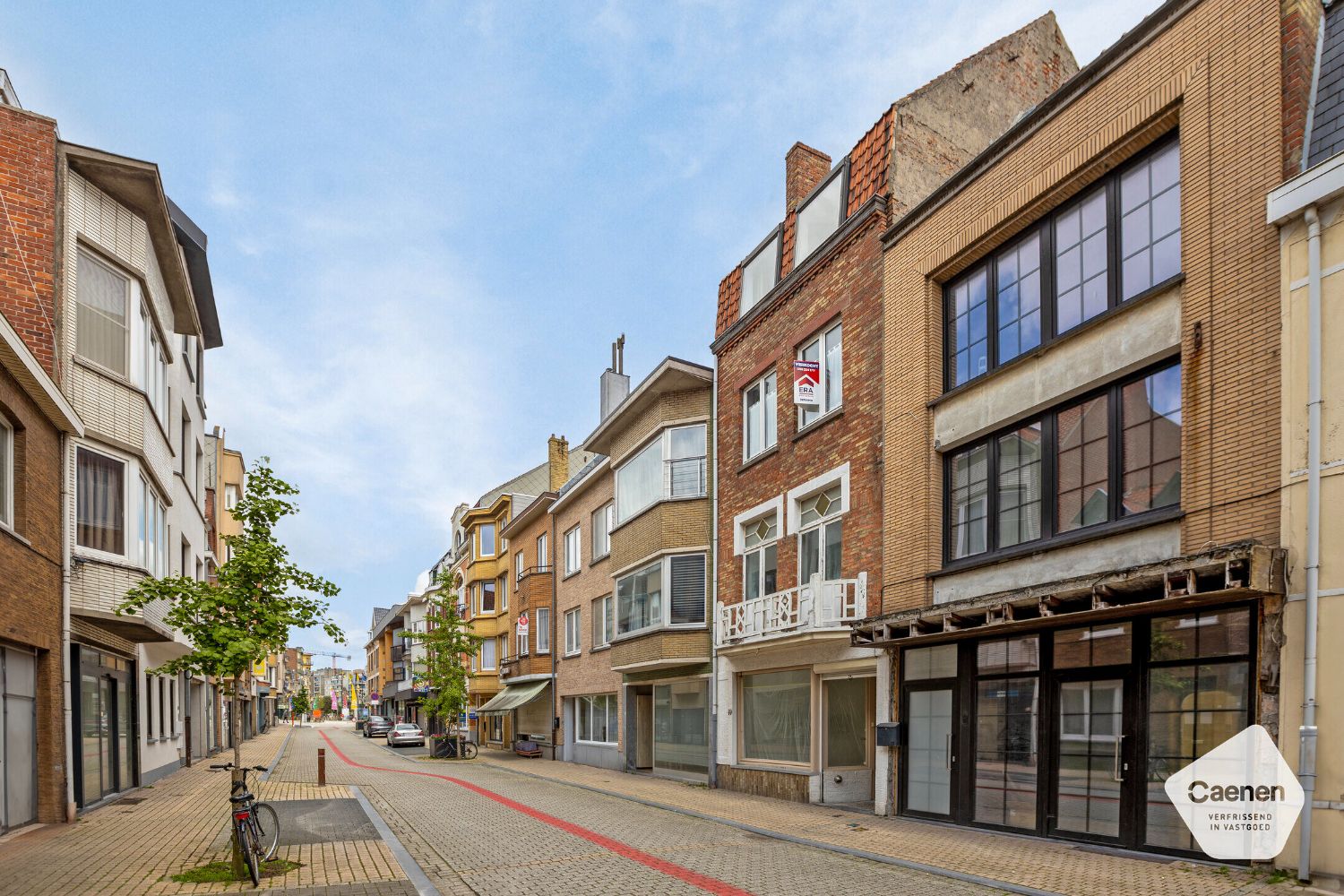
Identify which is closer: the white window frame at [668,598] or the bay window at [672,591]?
the white window frame at [668,598]

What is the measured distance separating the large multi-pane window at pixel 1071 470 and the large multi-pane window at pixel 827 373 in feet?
11.2

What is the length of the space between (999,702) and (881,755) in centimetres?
267

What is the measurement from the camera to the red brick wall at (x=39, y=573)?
39.1 feet

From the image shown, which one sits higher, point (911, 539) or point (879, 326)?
point (879, 326)

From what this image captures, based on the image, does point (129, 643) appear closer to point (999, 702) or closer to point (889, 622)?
point (889, 622)

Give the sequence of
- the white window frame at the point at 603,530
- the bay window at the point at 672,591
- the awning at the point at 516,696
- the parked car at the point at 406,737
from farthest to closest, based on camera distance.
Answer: the parked car at the point at 406,737 → the awning at the point at 516,696 → the white window frame at the point at 603,530 → the bay window at the point at 672,591

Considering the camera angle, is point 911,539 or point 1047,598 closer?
point 1047,598

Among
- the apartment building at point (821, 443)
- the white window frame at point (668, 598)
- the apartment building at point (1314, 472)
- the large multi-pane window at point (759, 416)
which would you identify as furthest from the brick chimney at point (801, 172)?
the apartment building at point (1314, 472)

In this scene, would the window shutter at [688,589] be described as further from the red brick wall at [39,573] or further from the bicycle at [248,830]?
the bicycle at [248,830]

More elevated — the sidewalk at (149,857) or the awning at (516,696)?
the sidewalk at (149,857)

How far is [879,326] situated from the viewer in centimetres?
1539

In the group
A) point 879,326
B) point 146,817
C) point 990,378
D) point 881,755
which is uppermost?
point 879,326

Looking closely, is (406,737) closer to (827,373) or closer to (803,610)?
(803,610)

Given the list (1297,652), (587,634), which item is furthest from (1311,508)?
(587,634)
